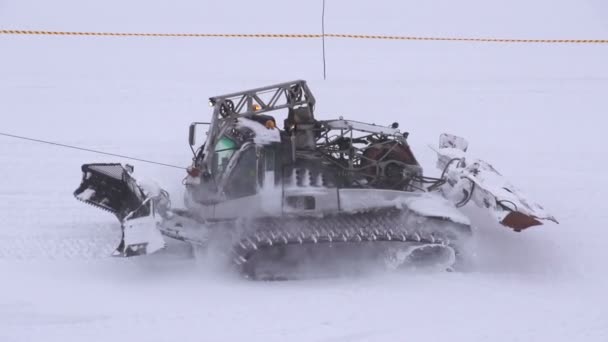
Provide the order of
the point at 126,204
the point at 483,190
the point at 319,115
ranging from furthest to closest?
the point at 319,115 → the point at 483,190 → the point at 126,204

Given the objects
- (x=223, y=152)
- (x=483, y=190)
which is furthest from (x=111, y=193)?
(x=483, y=190)

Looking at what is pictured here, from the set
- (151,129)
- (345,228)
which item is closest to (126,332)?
(345,228)

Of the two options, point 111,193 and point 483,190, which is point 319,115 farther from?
point 111,193

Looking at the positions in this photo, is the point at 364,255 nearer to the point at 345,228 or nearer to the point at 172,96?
the point at 345,228

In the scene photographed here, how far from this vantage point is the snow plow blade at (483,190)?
6.84 m

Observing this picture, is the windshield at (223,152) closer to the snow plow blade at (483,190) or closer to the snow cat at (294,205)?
the snow cat at (294,205)

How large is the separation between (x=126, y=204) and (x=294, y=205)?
69.4 inches

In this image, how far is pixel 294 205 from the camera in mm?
6988

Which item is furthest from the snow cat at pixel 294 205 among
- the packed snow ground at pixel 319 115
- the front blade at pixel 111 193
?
the packed snow ground at pixel 319 115

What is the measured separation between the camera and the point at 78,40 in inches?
574

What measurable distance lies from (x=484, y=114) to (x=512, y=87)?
1.61m

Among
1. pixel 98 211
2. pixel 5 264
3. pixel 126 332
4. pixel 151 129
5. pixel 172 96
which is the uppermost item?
pixel 172 96

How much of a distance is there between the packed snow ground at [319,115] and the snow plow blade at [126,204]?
0.48 m

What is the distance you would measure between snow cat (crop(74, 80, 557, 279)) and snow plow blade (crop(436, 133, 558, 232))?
17mm
